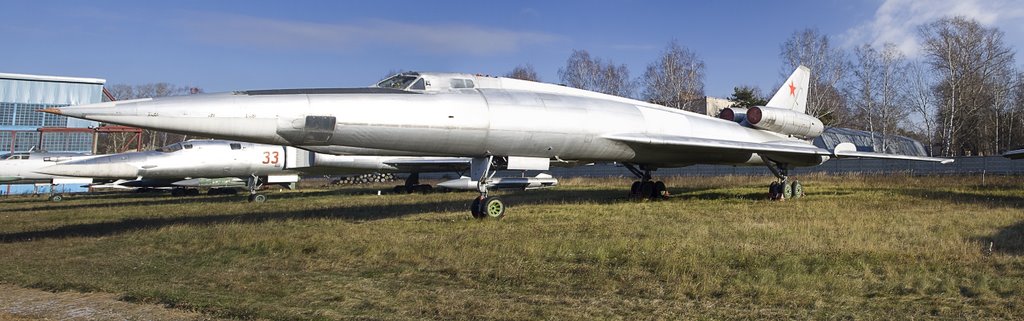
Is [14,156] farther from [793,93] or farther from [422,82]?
[793,93]

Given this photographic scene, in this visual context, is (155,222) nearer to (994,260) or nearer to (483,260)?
(483,260)

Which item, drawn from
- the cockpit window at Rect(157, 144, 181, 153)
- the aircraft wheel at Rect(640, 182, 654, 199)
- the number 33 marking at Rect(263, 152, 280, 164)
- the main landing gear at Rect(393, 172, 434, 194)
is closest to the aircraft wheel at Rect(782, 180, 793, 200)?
the aircraft wheel at Rect(640, 182, 654, 199)

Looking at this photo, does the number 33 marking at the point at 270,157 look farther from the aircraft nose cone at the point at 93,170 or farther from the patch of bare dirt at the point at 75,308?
the patch of bare dirt at the point at 75,308

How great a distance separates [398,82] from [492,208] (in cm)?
260

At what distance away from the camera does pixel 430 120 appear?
966 centimetres

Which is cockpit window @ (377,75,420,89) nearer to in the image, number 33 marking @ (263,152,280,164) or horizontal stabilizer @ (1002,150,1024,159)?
number 33 marking @ (263,152,280,164)

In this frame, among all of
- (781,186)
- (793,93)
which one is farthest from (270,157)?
(793,93)

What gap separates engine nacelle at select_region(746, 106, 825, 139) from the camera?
1652cm

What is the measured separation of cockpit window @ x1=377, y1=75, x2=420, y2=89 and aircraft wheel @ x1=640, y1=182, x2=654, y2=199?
8223 mm

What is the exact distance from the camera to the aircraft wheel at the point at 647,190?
54.0ft

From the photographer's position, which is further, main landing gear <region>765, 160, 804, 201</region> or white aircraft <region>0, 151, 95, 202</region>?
white aircraft <region>0, 151, 95, 202</region>

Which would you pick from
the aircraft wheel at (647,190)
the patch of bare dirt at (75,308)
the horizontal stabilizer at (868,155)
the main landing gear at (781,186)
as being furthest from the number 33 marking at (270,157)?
the horizontal stabilizer at (868,155)

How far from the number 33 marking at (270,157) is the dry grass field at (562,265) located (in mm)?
10223

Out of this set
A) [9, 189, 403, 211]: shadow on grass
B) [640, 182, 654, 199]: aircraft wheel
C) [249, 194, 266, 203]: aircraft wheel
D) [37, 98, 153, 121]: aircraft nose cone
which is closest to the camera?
[37, 98, 153, 121]: aircraft nose cone
